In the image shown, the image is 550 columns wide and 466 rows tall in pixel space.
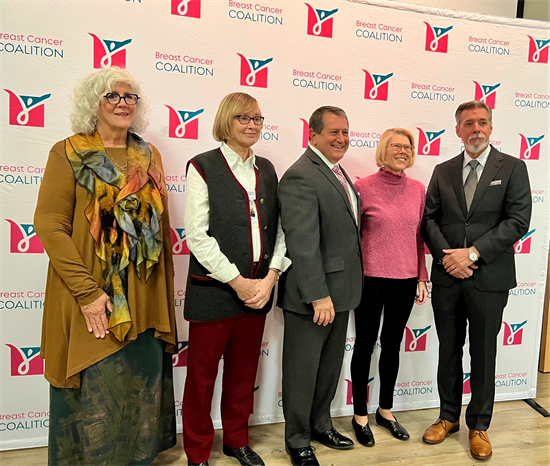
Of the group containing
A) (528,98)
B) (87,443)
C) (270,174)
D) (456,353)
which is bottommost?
(87,443)

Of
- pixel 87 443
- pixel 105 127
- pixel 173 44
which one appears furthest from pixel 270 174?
pixel 87 443

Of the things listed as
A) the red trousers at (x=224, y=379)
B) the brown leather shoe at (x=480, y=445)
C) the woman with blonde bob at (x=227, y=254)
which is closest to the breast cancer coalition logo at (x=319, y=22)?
the woman with blonde bob at (x=227, y=254)

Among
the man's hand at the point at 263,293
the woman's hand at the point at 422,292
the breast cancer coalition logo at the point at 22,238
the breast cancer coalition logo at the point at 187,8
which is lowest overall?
the woman's hand at the point at 422,292

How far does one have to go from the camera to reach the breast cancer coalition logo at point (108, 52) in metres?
→ 2.26

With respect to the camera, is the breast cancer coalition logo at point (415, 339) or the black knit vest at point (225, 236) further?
the breast cancer coalition logo at point (415, 339)

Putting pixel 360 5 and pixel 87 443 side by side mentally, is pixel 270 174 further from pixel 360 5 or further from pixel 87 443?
pixel 87 443

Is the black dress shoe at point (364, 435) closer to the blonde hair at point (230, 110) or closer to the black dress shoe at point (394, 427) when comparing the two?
the black dress shoe at point (394, 427)

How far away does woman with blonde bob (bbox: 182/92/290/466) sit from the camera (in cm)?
194

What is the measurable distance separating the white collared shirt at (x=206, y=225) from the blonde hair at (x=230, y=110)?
0.21 ft

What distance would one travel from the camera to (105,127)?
1850 mm

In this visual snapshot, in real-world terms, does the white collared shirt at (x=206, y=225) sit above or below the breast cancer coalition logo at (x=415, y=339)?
above

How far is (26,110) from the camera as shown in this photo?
2.22 meters

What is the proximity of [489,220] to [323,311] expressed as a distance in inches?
39.7

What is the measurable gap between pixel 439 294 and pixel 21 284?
222cm
